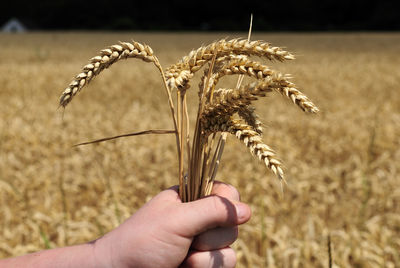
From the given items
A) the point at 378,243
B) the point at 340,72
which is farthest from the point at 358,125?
the point at 340,72

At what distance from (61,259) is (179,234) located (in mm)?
444

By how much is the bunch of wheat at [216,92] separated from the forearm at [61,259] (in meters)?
0.34

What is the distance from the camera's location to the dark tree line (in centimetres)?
7644

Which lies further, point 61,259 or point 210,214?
point 61,259

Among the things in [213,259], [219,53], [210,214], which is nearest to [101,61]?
[219,53]

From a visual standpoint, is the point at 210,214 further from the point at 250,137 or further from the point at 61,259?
the point at 61,259

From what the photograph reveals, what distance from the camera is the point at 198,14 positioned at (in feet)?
277

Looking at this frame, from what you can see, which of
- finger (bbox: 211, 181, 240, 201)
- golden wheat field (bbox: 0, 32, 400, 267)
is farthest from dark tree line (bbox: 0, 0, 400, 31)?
finger (bbox: 211, 181, 240, 201)

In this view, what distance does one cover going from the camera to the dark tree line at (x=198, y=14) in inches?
3009

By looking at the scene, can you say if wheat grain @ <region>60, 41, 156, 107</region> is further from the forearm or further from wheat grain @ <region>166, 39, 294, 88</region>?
the forearm

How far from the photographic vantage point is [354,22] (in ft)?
255

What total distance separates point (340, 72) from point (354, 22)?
228 ft

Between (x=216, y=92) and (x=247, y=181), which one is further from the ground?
(x=216, y=92)

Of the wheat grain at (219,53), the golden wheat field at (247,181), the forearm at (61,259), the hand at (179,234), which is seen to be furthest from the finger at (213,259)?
the golden wheat field at (247,181)
